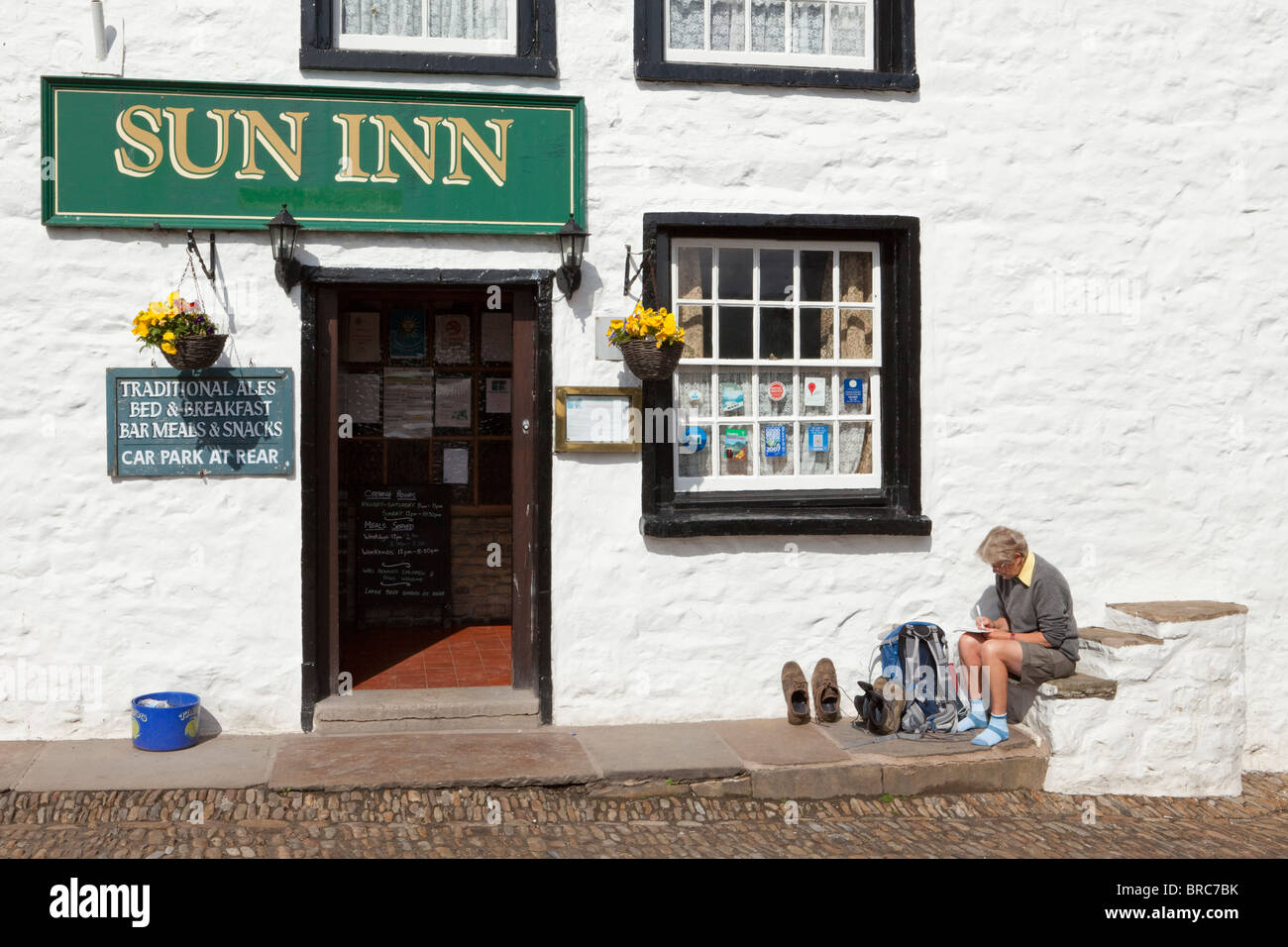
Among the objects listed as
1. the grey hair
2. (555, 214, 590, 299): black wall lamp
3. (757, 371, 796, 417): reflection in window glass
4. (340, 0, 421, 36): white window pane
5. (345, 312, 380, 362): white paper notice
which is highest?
(340, 0, 421, 36): white window pane

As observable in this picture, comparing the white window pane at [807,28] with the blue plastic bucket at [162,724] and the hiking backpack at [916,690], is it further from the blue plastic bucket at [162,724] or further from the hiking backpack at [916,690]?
the blue plastic bucket at [162,724]

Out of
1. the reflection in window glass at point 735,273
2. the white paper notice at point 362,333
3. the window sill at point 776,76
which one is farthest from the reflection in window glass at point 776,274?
the white paper notice at point 362,333

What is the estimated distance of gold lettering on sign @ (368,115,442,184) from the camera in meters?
7.01

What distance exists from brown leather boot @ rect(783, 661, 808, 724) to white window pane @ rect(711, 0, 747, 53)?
3616mm

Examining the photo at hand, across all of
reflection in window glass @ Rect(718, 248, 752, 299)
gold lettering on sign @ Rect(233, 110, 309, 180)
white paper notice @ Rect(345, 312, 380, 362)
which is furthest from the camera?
white paper notice @ Rect(345, 312, 380, 362)

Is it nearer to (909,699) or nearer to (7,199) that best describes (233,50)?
(7,199)

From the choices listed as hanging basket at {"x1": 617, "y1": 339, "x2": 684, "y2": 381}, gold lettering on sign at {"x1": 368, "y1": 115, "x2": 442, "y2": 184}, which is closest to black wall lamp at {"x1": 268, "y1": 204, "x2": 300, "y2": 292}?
gold lettering on sign at {"x1": 368, "y1": 115, "x2": 442, "y2": 184}

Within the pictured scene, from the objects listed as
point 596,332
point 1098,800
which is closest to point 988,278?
point 596,332

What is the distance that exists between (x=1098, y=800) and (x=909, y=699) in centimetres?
110

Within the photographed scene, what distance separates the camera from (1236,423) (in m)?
7.71

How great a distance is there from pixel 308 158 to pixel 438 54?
92cm

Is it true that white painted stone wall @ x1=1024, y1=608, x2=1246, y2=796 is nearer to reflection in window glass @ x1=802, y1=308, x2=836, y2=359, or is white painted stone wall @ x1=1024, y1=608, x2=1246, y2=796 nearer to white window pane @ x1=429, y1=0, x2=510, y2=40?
reflection in window glass @ x1=802, y1=308, x2=836, y2=359

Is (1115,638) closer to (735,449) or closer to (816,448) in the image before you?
(816,448)

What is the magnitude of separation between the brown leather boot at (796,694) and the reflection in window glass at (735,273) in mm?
2192
